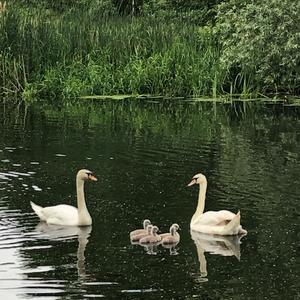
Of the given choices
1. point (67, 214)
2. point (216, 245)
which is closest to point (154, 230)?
point (216, 245)

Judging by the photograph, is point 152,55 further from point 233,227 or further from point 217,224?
point 233,227

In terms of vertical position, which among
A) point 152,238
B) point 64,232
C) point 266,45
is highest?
point 266,45

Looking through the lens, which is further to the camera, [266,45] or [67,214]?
[266,45]

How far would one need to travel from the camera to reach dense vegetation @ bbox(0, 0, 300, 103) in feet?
96.5

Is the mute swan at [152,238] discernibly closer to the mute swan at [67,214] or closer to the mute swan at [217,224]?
the mute swan at [217,224]

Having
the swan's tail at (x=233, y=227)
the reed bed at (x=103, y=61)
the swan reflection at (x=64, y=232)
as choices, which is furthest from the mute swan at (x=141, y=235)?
the reed bed at (x=103, y=61)

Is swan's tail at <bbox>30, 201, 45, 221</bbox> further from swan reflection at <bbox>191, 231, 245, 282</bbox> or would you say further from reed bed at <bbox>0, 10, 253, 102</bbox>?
reed bed at <bbox>0, 10, 253, 102</bbox>

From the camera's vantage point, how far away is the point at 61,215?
12.6 m

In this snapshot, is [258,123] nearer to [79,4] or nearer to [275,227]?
[275,227]

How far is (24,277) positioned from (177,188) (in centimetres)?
516

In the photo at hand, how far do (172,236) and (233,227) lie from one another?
3.02 feet

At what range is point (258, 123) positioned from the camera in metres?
24.0

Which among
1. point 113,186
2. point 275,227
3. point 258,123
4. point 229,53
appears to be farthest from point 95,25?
point 275,227

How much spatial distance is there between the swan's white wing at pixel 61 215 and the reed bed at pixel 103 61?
1769cm
